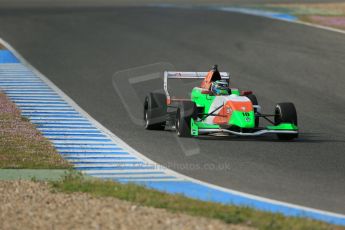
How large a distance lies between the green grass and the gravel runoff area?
17 cm

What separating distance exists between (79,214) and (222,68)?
1609 cm

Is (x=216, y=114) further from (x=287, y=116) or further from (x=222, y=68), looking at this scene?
(x=222, y=68)

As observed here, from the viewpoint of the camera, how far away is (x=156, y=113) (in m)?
15.6

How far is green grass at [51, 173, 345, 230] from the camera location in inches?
350

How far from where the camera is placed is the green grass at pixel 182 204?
8.89 metres

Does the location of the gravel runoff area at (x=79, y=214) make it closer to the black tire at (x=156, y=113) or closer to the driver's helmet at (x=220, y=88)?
the black tire at (x=156, y=113)

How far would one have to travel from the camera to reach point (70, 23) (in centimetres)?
3453

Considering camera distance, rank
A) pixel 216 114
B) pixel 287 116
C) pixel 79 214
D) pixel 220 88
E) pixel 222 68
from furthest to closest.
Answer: pixel 222 68 → pixel 220 88 → pixel 216 114 → pixel 287 116 → pixel 79 214

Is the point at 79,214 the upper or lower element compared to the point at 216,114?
lower

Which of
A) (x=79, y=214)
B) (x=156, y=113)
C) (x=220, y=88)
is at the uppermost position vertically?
(x=220, y=88)

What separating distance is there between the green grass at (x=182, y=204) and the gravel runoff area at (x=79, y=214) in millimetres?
173

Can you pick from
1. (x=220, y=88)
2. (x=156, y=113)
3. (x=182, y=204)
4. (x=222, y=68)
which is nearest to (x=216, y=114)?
(x=220, y=88)

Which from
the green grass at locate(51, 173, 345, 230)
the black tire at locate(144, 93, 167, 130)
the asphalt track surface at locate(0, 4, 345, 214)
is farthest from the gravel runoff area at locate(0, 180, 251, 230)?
the black tire at locate(144, 93, 167, 130)

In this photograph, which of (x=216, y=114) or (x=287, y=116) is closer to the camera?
(x=287, y=116)
